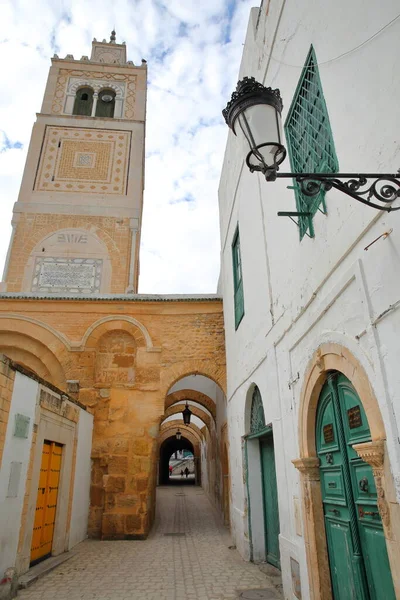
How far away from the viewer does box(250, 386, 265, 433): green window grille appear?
5402 mm

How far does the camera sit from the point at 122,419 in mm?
8133

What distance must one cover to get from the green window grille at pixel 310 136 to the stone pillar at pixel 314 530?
6.46 ft

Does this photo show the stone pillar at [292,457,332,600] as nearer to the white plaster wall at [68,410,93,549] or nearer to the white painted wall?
the white plaster wall at [68,410,93,549]

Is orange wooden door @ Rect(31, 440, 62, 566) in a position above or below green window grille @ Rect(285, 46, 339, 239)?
below

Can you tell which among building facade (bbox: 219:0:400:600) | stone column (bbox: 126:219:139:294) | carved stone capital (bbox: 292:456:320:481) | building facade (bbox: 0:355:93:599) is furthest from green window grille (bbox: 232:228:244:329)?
stone column (bbox: 126:219:139:294)

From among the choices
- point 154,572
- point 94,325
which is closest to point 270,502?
point 154,572

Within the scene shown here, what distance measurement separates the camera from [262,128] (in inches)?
86.7

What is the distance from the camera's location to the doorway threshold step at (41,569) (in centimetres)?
445

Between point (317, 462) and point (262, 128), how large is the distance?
8.51 feet

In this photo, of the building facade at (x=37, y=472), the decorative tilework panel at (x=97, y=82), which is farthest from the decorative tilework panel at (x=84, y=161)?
the building facade at (x=37, y=472)

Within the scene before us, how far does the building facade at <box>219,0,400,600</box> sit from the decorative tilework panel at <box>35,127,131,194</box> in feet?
28.3

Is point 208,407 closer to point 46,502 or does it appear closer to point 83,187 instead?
point 46,502

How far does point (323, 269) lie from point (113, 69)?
16.1 metres

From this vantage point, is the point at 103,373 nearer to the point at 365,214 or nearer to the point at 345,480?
the point at 345,480
